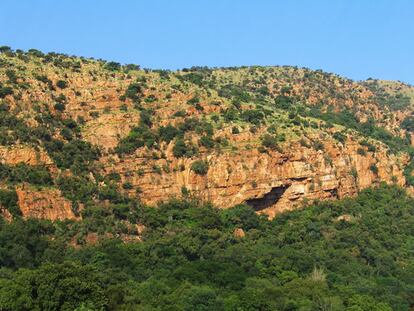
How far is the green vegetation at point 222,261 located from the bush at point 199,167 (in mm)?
4439

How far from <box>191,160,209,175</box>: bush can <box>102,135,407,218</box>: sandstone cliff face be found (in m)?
0.51

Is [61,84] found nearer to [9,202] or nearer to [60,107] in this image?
[60,107]

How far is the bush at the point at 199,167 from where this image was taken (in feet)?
359

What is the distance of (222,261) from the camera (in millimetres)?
95500

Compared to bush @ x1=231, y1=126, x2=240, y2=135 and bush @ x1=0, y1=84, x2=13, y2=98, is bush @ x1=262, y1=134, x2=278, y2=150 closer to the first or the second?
bush @ x1=231, y1=126, x2=240, y2=135

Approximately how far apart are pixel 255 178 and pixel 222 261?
18.4 metres

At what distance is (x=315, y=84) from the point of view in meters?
175

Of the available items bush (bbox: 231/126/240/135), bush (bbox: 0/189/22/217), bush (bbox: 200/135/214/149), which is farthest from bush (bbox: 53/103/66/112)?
bush (bbox: 231/126/240/135)

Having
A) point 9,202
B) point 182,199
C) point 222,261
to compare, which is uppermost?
point 9,202

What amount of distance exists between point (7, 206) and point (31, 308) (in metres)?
26.6

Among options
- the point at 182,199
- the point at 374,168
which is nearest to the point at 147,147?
the point at 182,199

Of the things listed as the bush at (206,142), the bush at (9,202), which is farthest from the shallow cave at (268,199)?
the bush at (9,202)

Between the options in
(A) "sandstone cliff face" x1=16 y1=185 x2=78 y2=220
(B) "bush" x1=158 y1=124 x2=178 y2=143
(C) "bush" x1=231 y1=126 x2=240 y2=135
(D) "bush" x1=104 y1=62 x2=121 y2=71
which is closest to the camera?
(A) "sandstone cliff face" x1=16 y1=185 x2=78 y2=220

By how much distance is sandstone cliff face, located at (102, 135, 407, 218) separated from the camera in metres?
109
